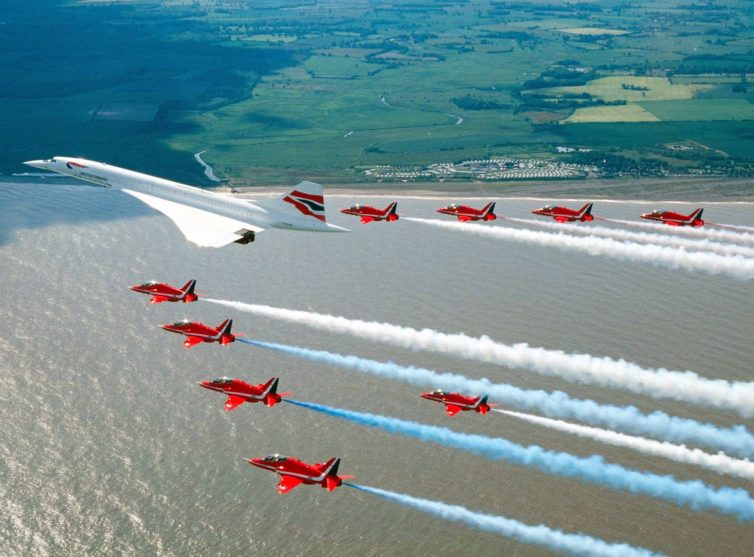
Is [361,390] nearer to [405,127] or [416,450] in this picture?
[416,450]

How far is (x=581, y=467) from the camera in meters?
72.6

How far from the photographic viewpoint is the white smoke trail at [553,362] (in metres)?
80.7

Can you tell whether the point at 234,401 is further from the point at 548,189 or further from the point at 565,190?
the point at 565,190

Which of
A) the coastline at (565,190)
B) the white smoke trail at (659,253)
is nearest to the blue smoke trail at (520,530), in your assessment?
the white smoke trail at (659,253)

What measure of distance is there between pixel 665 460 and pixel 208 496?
34.6 m

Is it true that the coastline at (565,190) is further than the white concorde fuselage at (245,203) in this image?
Yes

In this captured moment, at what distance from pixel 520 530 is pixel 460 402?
9.93m

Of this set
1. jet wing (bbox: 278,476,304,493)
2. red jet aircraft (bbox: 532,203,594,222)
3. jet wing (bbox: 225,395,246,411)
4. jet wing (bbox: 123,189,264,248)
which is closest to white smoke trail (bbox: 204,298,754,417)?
jet wing (bbox: 123,189,264,248)

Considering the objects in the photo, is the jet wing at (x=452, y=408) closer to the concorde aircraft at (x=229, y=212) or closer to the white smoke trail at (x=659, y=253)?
the white smoke trail at (x=659, y=253)

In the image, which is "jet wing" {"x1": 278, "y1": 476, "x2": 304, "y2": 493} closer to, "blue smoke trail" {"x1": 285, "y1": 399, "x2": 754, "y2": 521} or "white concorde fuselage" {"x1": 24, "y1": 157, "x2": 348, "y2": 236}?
"blue smoke trail" {"x1": 285, "y1": 399, "x2": 754, "y2": 521}

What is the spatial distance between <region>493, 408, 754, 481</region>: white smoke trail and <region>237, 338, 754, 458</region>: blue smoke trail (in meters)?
0.89

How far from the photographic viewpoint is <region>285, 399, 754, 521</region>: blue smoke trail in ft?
227

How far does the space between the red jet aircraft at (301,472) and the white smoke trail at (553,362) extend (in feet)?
54.5

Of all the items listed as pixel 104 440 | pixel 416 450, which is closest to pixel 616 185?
pixel 416 450
